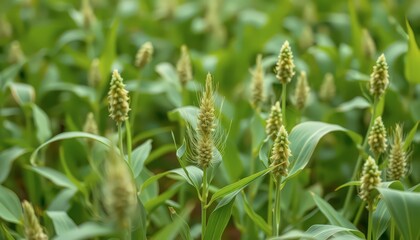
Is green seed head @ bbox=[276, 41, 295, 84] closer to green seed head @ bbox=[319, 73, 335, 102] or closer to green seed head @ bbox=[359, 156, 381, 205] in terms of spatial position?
green seed head @ bbox=[359, 156, 381, 205]

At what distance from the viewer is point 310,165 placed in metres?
3.09

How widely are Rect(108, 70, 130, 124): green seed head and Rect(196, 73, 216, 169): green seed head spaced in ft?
0.60

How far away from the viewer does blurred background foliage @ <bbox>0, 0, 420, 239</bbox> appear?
248 cm

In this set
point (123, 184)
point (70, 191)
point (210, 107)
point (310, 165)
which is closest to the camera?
point (123, 184)

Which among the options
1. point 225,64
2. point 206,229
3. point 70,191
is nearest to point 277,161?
point 206,229

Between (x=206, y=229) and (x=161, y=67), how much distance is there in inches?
39.3

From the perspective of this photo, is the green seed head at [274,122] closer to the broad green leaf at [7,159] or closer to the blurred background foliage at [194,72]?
the blurred background foliage at [194,72]

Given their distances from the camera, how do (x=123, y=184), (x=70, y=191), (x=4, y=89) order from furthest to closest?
1. (x=4, y=89)
2. (x=70, y=191)
3. (x=123, y=184)

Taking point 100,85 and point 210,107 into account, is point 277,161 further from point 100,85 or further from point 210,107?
point 100,85

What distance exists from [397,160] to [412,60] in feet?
2.15

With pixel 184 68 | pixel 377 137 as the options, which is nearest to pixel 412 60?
pixel 377 137

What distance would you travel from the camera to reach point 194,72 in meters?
3.11

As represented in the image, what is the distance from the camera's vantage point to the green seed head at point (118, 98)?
1609 millimetres

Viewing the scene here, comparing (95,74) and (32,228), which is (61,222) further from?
(95,74)
